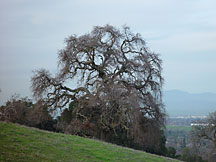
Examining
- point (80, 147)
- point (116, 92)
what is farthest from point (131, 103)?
point (80, 147)

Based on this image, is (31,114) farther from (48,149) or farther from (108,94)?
(48,149)

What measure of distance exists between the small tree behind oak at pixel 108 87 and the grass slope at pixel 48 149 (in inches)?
424

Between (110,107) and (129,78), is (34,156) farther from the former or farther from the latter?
(129,78)

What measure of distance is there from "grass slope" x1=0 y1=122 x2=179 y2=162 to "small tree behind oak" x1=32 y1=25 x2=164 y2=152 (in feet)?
35.3

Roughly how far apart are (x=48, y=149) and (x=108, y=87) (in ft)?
48.9

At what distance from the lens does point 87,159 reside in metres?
12.9

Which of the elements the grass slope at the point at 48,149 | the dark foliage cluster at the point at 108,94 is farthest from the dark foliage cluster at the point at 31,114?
the grass slope at the point at 48,149

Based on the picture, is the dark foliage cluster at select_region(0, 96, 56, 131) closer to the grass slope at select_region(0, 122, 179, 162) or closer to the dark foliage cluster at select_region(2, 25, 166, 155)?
the dark foliage cluster at select_region(2, 25, 166, 155)

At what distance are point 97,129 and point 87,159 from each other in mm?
15553

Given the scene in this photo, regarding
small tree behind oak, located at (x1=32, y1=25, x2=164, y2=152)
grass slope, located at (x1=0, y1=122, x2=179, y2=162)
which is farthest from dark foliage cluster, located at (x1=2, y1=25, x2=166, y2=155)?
grass slope, located at (x1=0, y1=122, x2=179, y2=162)

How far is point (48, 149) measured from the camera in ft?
42.1

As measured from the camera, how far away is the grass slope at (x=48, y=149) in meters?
11.2

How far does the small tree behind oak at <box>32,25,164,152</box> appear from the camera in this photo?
26.8 m

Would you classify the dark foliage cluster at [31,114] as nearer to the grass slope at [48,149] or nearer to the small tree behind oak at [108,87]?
the small tree behind oak at [108,87]
